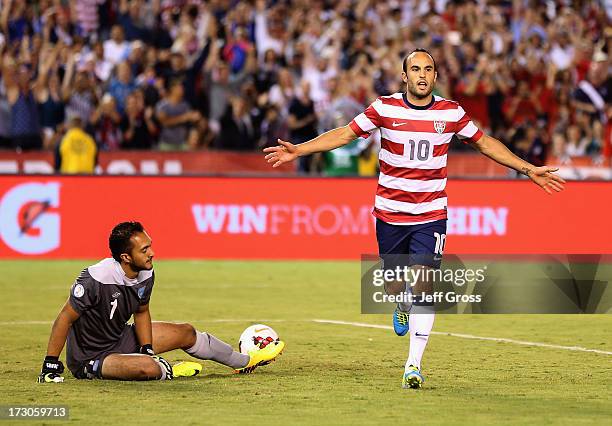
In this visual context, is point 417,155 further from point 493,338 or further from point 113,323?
point 493,338

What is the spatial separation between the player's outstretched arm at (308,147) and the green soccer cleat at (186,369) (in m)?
1.67

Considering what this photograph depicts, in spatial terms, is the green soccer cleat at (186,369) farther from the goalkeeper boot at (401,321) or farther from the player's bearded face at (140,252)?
the goalkeeper boot at (401,321)

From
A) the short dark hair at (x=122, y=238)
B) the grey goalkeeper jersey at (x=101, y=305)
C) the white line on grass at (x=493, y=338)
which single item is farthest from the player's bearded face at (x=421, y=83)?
the white line on grass at (x=493, y=338)

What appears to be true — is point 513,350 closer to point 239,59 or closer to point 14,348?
point 14,348

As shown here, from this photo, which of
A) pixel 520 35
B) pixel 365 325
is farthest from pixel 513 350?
pixel 520 35

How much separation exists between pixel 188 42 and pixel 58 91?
9.17ft

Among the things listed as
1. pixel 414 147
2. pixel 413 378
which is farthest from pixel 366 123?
pixel 413 378

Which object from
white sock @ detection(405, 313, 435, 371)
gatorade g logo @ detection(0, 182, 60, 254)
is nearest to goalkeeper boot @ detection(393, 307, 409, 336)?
white sock @ detection(405, 313, 435, 371)

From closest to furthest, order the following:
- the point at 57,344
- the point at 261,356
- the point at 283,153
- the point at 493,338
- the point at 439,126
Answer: the point at 57,344 < the point at 283,153 < the point at 439,126 < the point at 261,356 < the point at 493,338

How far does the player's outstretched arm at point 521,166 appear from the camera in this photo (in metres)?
10.1

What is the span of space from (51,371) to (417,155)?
3.10 meters

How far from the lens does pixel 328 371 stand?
34.7ft

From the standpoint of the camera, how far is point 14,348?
39.1 ft

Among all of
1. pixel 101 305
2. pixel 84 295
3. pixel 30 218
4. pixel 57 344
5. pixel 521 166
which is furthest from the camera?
pixel 30 218
